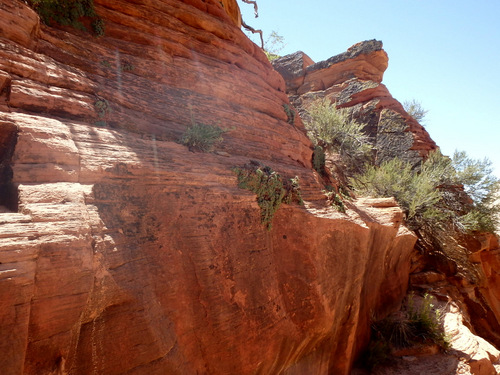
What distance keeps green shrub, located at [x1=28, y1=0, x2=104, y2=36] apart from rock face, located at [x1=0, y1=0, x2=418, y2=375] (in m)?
0.25

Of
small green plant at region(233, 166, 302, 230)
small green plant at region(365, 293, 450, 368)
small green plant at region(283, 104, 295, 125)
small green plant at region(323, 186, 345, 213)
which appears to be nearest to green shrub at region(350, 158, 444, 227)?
small green plant at region(365, 293, 450, 368)

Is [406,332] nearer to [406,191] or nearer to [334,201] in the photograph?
[334,201]

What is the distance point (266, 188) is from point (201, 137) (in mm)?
1556

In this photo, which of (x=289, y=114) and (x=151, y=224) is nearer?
(x=151, y=224)

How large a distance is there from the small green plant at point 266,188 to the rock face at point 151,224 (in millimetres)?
178

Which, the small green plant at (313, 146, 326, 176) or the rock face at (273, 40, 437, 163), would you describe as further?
the rock face at (273, 40, 437, 163)

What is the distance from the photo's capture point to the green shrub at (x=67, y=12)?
5809 mm

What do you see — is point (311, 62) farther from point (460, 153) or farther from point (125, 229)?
point (125, 229)

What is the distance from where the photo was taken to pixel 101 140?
4320 millimetres

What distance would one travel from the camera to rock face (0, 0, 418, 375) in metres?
3.07

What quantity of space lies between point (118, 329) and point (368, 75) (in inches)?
785

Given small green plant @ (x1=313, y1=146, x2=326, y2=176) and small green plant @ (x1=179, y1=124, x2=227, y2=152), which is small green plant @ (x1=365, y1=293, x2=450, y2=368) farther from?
small green plant @ (x1=179, y1=124, x2=227, y2=152)

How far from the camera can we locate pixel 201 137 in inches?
229

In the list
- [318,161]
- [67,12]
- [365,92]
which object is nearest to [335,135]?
[365,92]
